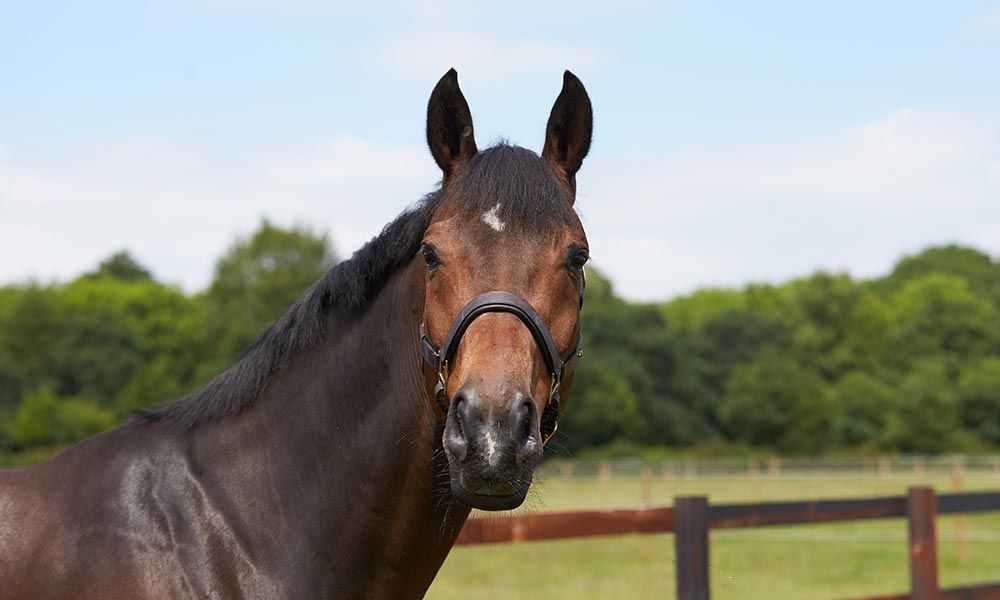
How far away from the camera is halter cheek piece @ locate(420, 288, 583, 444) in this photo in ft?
7.89

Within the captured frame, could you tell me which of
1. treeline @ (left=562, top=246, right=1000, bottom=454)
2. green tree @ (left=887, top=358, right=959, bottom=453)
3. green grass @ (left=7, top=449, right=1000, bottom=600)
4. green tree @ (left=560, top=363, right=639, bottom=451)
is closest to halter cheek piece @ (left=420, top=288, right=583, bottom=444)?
green grass @ (left=7, top=449, right=1000, bottom=600)

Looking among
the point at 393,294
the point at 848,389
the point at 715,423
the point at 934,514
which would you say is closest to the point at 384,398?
the point at 393,294

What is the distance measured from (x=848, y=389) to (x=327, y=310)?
56311mm

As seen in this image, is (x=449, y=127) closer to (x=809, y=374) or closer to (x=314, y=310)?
(x=314, y=310)

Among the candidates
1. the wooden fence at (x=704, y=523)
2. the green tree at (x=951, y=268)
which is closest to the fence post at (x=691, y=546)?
the wooden fence at (x=704, y=523)

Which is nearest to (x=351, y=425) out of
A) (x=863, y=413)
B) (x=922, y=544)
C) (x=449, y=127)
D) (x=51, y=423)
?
(x=449, y=127)

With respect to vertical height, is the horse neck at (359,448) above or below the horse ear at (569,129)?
below

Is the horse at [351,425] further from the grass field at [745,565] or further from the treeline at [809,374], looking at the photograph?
the treeline at [809,374]

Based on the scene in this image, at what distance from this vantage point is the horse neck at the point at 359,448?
8.83 ft

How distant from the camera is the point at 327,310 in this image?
2.94m

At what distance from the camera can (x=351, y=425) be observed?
2.80 m

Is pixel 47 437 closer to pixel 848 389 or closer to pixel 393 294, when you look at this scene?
pixel 848 389

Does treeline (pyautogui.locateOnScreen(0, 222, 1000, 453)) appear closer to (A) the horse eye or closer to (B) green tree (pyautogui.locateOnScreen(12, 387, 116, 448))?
(B) green tree (pyautogui.locateOnScreen(12, 387, 116, 448))

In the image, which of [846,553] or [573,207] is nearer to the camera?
[573,207]
